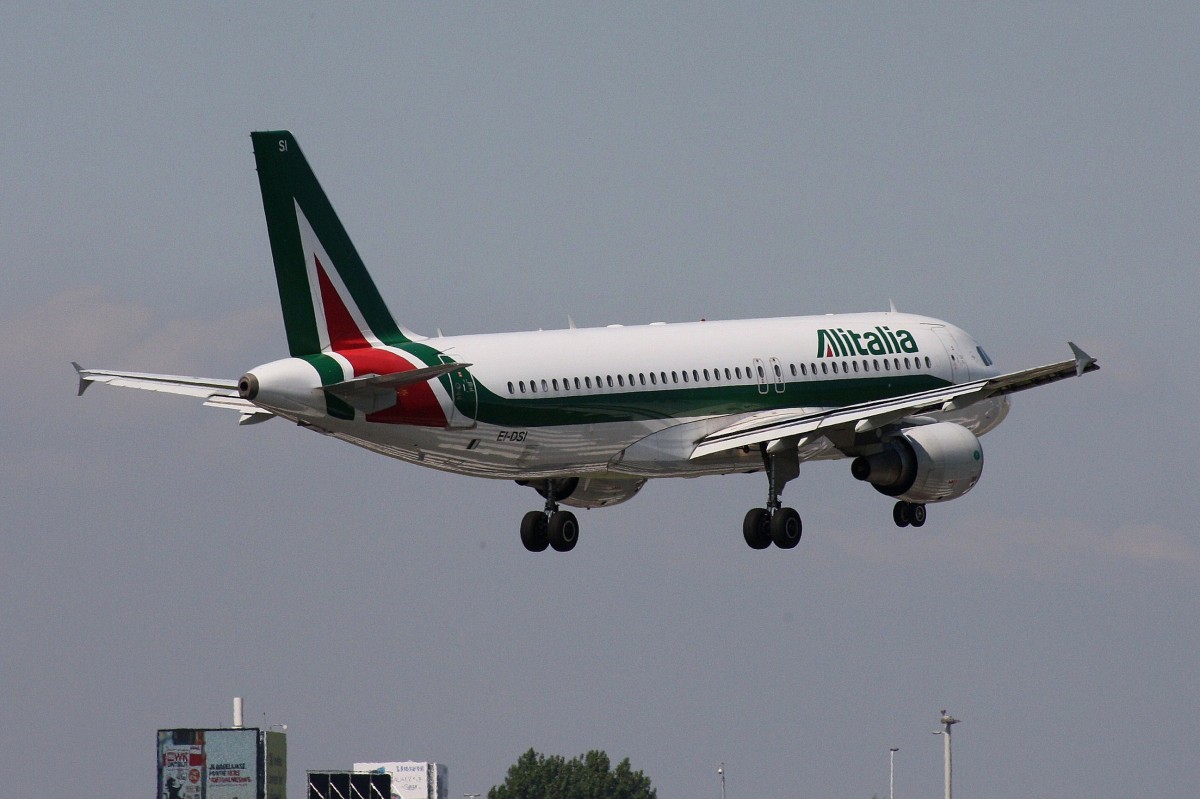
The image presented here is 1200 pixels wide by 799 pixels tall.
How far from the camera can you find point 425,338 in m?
65.2

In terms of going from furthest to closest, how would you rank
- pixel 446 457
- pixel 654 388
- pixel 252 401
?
pixel 654 388 → pixel 446 457 → pixel 252 401

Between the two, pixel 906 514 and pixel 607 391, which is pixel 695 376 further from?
pixel 906 514

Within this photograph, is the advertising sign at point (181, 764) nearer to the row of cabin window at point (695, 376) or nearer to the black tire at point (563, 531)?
the black tire at point (563, 531)

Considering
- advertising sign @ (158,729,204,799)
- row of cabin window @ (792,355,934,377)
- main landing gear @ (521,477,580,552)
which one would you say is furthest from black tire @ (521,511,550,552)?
advertising sign @ (158,729,204,799)

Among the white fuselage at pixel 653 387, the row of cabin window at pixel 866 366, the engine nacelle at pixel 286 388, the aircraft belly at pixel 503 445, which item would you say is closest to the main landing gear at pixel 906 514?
the white fuselage at pixel 653 387

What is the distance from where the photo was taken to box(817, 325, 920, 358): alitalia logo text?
74.7m

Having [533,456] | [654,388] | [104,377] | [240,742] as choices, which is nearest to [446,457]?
[533,456]

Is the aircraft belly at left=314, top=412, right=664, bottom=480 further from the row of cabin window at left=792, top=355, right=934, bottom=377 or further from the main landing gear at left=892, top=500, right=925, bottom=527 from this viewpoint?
the main landing gear at left=892, top=500, right=925, bottom=527

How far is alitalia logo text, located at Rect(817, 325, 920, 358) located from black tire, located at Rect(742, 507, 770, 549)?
5843 millimetres

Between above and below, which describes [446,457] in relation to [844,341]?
below

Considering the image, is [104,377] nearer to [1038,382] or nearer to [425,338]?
[425,338]

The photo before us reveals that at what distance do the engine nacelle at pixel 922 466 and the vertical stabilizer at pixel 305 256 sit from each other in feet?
54.5

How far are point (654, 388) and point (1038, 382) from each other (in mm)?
11135

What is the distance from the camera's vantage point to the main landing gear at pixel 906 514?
73750mm
